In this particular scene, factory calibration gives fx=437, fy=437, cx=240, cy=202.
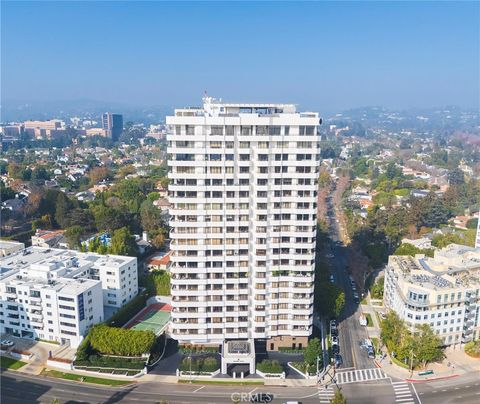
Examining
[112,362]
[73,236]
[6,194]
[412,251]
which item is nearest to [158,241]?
[73,236]

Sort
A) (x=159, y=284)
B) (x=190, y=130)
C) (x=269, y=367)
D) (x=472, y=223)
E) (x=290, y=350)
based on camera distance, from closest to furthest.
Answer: (x=190, y=130), (x=269, y=367), (x=290, y=350), (x=159, y=284), (x=472, y=223)

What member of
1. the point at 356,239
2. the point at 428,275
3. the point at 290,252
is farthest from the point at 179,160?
the point at 356,239

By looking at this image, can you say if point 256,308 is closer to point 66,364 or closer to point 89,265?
point 66,364

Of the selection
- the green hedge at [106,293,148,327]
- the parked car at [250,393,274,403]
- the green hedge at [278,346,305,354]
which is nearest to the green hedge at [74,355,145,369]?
the green hedge at [106,293,148,327]

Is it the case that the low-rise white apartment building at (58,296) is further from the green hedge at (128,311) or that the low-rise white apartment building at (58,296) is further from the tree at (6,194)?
the tree at (6,194)

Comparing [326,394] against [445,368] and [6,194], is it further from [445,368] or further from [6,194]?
[6,194]

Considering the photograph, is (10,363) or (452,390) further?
(10,363)
